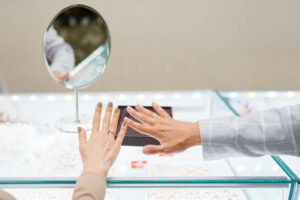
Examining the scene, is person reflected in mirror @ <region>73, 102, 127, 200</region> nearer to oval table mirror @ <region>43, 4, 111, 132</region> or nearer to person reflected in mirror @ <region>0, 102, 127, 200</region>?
person reflected in mirror @ <region>0, 102, 127, 200</region>

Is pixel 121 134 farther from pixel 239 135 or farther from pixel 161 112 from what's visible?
pixel 239 135

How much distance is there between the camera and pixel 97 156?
2.58 ft

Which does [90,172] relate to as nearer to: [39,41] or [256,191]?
[256,191]

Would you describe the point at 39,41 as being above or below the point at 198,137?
above

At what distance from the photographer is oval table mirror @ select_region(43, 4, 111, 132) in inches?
42.3

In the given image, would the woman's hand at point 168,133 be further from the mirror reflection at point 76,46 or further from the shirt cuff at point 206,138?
the mirror reflection at point 76,46

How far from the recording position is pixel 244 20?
9.08 feet

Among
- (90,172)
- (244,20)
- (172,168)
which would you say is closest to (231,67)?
(244,20)

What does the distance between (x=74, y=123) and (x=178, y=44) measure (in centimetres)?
192

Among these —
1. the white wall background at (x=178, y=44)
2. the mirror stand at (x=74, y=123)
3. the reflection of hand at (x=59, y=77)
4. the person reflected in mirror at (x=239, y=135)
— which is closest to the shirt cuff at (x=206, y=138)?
the person reflected in mirror at (x=239, y=135)

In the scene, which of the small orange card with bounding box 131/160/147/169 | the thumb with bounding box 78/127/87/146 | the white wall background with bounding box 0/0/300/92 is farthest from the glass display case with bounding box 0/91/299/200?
the white wall background with bounding box 0/0/300/92

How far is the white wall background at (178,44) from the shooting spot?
2725mm

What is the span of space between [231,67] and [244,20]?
1.72 ft

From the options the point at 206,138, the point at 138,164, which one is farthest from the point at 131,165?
the point at 206,138
